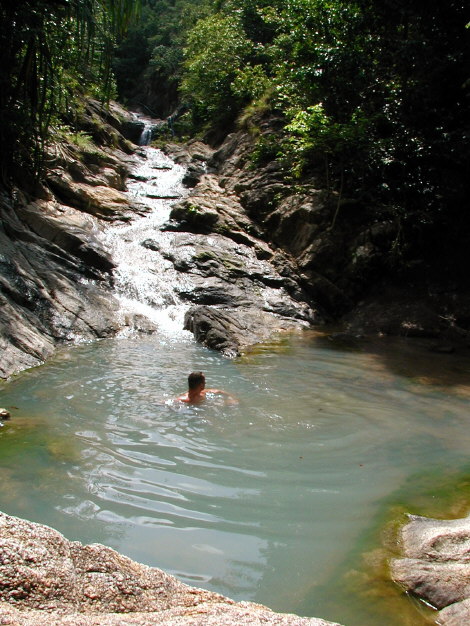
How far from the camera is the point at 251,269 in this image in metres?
13.1

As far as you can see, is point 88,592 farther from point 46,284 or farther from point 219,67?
point 219,67

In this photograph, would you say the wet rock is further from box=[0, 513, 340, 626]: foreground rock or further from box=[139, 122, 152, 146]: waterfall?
box=[139, 122, 152, 146]: waterfall

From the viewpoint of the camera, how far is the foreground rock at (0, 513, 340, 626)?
59.4 inches

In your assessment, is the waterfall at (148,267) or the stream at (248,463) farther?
the waterfall at (148,267)

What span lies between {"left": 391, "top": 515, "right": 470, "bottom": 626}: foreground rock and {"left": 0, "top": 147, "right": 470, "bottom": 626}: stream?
11cm

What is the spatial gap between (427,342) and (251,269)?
486 centimetres

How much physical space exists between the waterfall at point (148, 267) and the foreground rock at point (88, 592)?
26.7 ft

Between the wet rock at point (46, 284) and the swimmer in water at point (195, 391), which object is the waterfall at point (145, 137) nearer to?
the wet rock at point (46, 284)

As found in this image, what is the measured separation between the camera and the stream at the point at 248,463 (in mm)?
2883

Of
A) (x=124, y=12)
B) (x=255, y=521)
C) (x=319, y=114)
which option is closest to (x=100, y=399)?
(x=255, y=521)

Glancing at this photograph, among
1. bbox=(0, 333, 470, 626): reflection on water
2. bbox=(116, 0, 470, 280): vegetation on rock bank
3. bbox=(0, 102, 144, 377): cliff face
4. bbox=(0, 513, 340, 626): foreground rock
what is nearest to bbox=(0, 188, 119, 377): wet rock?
bbox=(0, 102, 144, 377): cliff face

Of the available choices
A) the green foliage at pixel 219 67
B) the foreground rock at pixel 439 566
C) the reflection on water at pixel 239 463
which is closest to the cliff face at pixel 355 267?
the reflection on water at pixel 239 463

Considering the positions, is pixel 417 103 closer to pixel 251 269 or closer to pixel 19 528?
pixel 251 269

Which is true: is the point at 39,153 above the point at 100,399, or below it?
above
